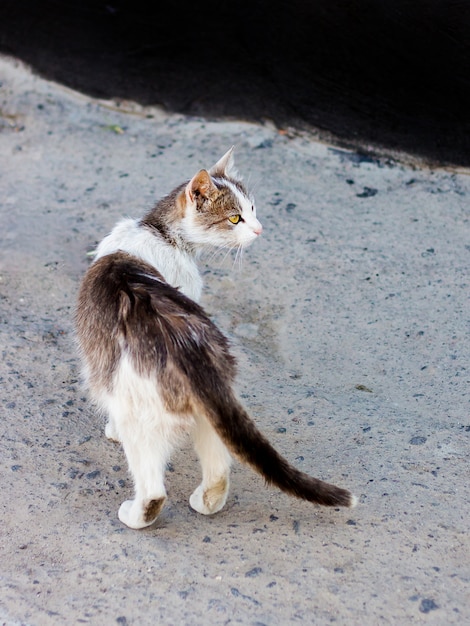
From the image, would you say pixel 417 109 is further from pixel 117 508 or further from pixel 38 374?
pixel 117 508

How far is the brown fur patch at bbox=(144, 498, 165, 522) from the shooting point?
308cm

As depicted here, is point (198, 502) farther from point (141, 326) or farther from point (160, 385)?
point (141, 326)

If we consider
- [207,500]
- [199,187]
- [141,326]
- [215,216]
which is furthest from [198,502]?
[199,187]

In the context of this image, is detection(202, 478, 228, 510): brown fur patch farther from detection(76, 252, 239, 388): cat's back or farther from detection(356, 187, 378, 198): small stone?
detection(356, 187, 378, 198): small stone

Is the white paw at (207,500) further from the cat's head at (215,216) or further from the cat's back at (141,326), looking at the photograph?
the cat's head at (215,216)

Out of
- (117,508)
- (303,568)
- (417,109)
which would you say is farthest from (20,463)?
(417,109)

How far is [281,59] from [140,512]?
399cm

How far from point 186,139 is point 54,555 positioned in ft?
12.9

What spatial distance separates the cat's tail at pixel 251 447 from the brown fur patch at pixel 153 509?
442 mm

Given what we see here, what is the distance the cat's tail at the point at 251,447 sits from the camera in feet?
9.27

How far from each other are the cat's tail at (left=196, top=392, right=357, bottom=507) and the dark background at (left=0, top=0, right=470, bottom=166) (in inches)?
139

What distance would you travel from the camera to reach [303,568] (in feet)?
9.75

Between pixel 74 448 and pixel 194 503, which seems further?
pixel 74 448

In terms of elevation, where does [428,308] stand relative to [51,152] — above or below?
above
